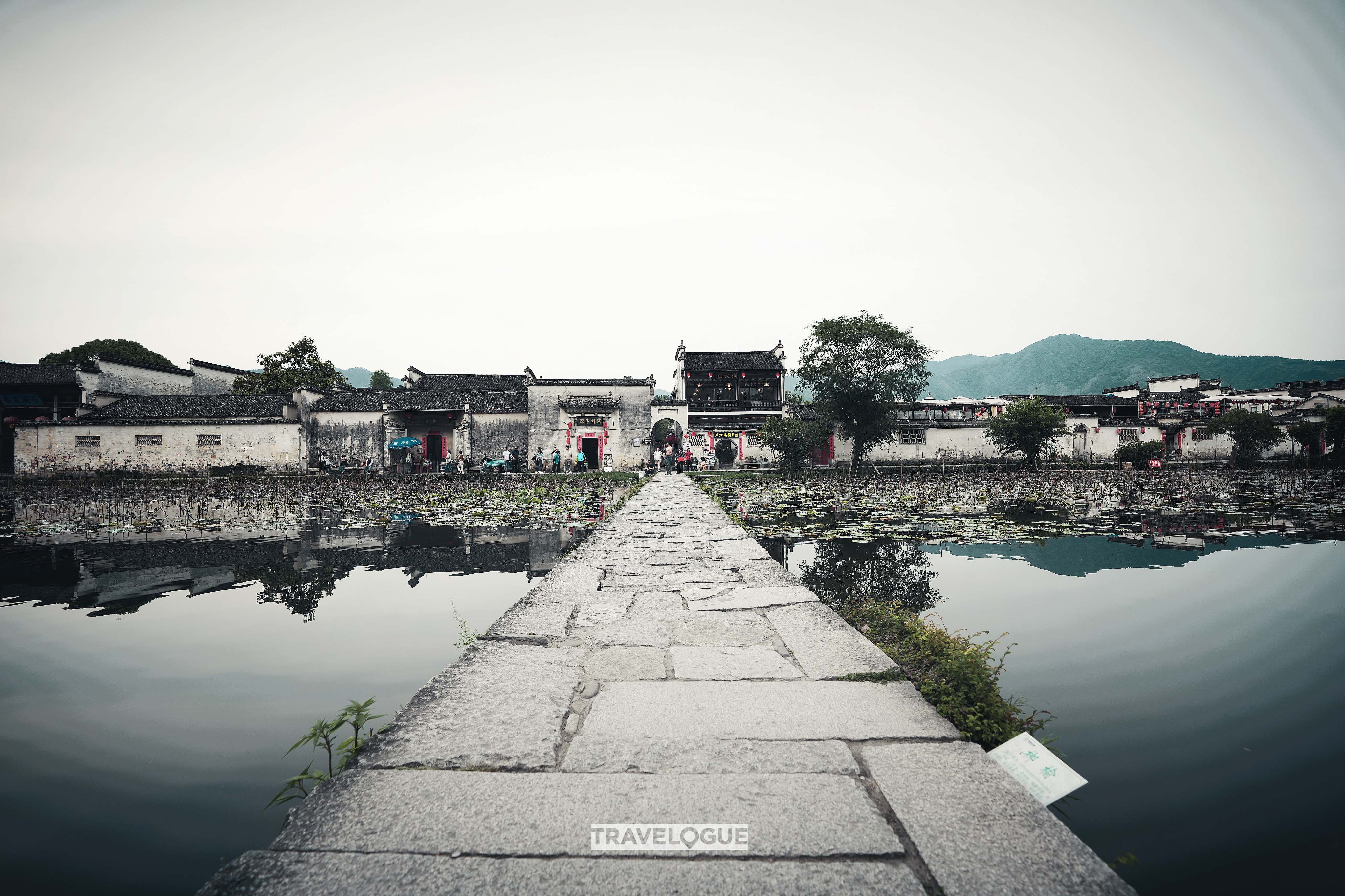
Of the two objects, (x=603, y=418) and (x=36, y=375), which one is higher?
(x=36, y=375)

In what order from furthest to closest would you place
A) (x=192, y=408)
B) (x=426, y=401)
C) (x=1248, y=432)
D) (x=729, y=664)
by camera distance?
(x=426, y=401)
(x=192, y=408)
(x=1248, y=432)
(x=729, y=664)

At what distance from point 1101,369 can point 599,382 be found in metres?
161

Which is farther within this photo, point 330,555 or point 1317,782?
point 330,555

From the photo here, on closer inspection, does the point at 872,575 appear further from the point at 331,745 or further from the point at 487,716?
the point at 331,745

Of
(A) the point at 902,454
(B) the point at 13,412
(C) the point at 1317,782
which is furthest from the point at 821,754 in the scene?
(B) the point at 13,412

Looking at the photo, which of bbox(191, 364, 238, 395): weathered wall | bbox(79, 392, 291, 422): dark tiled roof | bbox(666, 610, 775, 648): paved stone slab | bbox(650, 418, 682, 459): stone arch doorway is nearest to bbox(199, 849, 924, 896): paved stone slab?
bbox(666, 610, 775, 648): paved stone slab

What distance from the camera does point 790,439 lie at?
1992 centimetres

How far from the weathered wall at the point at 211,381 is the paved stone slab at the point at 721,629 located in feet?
119

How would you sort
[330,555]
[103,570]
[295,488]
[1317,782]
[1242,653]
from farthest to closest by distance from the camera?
[295,488]
[330,555]
[103,570]
[1242,653]
[1317,782]

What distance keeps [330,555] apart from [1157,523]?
9920 mm

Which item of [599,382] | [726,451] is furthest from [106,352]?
[726,451]

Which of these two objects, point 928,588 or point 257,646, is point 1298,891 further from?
point 257,646

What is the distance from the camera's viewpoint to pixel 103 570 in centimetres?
498

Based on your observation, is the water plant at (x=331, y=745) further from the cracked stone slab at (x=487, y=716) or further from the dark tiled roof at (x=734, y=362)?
the dark tiled roof at (x=734, y=362)
